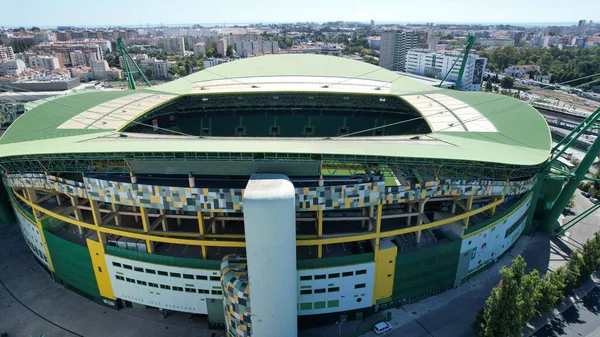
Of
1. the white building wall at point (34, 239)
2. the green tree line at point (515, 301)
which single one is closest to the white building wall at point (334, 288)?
the green tree line at point (515, 301)

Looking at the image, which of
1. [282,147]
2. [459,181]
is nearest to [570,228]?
[459,181]

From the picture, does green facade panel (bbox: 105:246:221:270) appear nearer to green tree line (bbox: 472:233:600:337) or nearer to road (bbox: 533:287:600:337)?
green tree line (bbox: 472:233:600:337)

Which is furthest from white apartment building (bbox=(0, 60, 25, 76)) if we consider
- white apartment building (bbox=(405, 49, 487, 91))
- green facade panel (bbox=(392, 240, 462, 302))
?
green facade panel (bbox=(392, 240, 462, 302))

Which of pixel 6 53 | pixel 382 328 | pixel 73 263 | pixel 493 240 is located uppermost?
pixel 6 53

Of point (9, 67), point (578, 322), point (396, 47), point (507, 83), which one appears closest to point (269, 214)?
point (578, 322)

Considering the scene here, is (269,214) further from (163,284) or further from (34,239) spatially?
(34,239)

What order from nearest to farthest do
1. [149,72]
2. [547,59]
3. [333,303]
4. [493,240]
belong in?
[333,303] < [493,240] < [149,72] < [547,59]

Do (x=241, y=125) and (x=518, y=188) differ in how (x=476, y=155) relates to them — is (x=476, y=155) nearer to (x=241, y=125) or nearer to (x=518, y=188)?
(x=518, y=188)

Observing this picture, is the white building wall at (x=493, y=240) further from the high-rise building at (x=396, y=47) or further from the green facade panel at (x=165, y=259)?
the high-rise building at (x=396, y=47)
